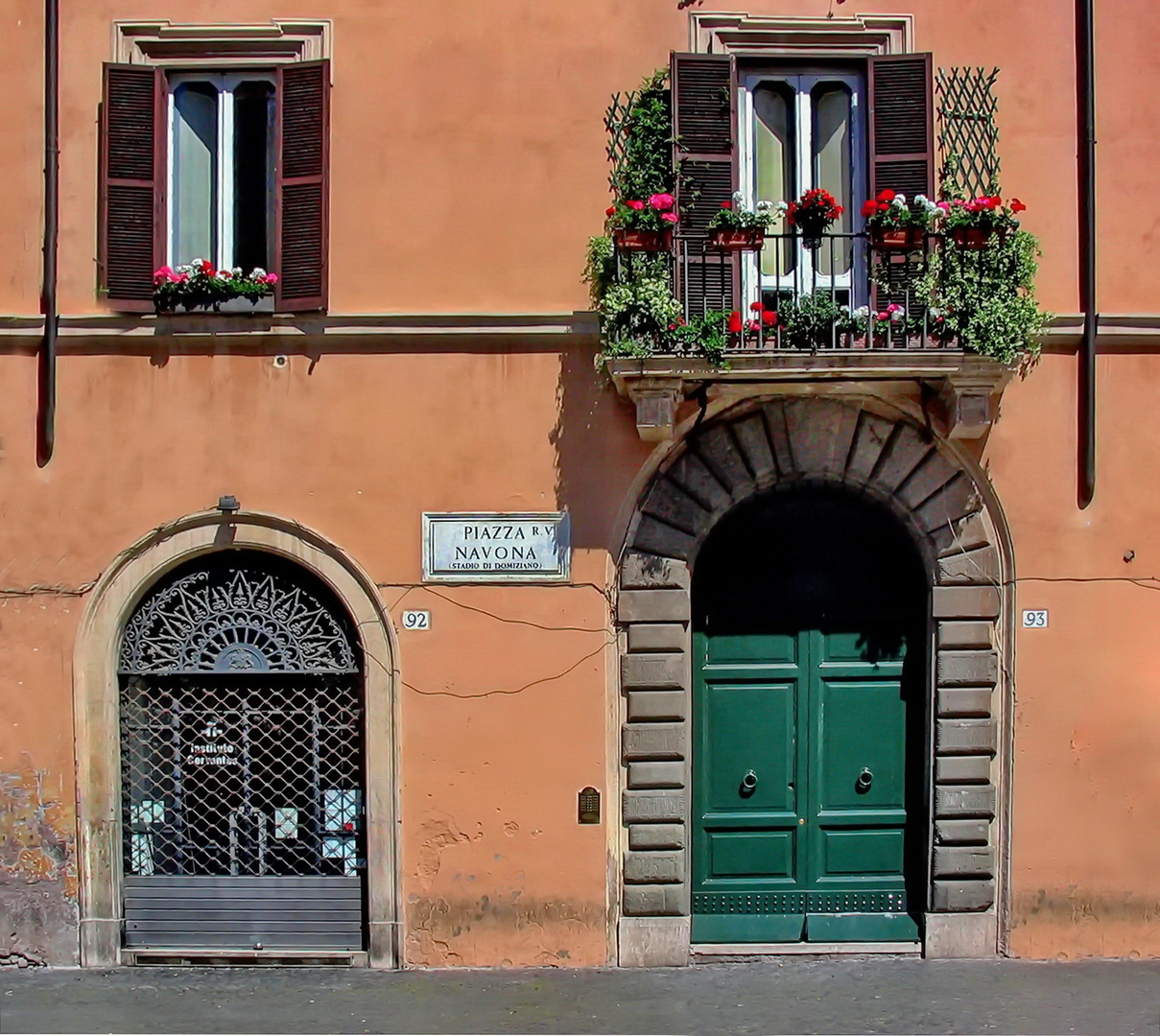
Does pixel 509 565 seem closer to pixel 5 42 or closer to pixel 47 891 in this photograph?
pixel 47 891

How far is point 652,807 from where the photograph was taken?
8.67m

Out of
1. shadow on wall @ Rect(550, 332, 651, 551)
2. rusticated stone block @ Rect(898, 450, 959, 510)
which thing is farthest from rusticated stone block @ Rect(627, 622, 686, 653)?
rusticated stone block @ Rect(898, 450, 959, 510)

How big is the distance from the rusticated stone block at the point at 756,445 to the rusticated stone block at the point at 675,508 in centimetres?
43

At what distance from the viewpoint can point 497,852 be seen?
8.66m

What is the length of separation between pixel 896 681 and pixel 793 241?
2.91 metres

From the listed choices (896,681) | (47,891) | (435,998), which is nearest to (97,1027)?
(47,891)

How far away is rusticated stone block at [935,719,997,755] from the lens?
8.68 m

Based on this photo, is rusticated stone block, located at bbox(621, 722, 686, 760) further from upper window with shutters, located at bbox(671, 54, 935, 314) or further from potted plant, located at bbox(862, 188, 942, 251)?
potted plant, located at bbox(862, 188, 942, 251)

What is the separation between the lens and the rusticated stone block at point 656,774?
28.4 ft

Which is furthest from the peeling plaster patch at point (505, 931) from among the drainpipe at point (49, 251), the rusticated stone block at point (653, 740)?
the drainpipe at point (49, 251)

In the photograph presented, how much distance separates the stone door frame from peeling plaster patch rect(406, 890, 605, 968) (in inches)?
8.4

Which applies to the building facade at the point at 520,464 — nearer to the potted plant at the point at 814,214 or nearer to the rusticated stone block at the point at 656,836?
the rusticated stone block at the point at 656,836

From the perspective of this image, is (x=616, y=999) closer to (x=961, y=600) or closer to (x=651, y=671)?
(x=651, y=671)

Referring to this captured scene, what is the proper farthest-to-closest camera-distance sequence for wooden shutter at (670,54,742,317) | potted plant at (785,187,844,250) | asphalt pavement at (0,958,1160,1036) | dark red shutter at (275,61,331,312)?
dark red shutter at (275,61,331,312) → wooden shutter at (670,54,742,317) → potted plant at (785,187,844,250) → asphalt pavement at (0,958,1160,1036)
